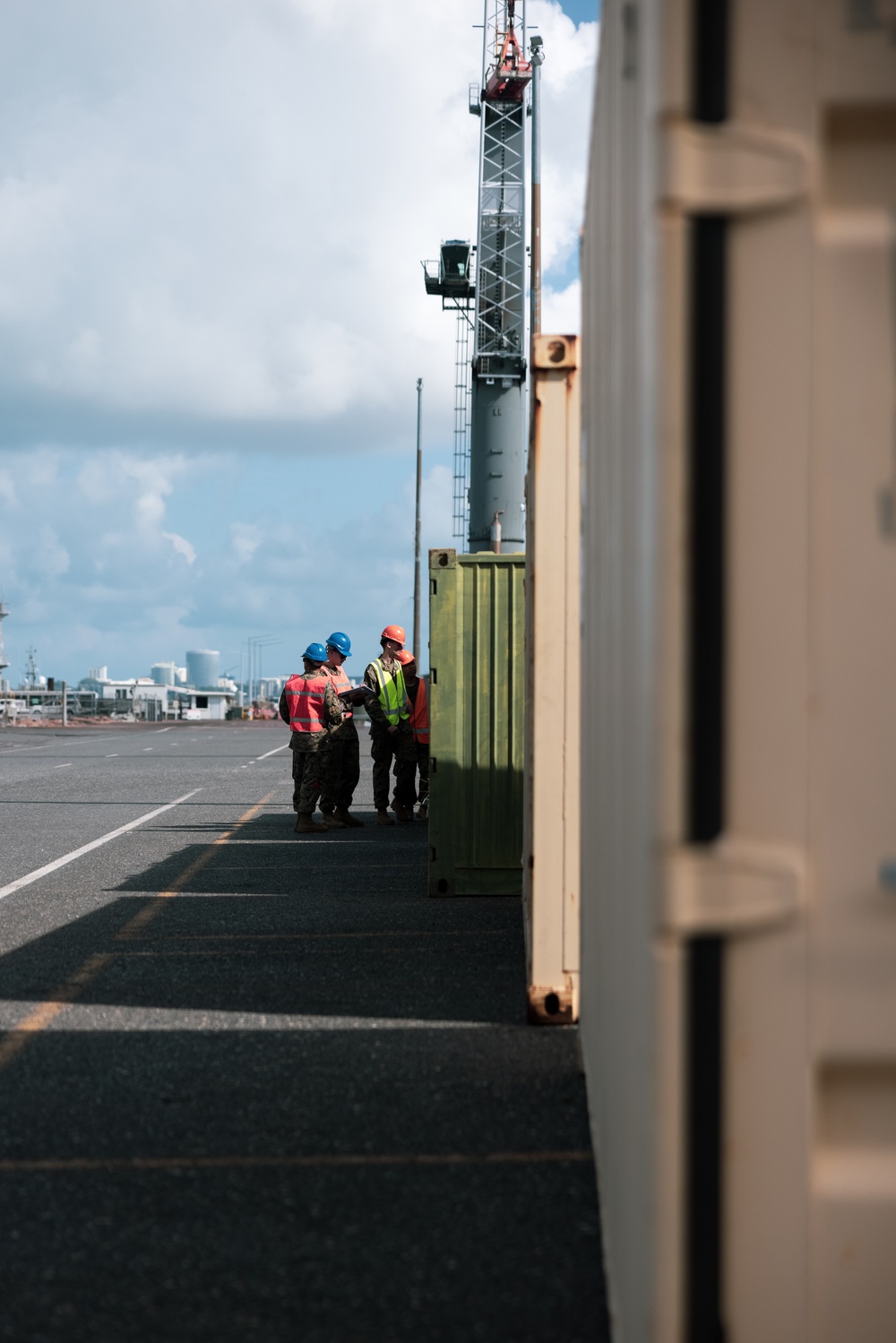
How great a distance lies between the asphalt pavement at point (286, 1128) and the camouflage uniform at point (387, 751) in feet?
16.1

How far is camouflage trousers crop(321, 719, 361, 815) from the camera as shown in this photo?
51.4 ft

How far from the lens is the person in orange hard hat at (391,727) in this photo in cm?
1507

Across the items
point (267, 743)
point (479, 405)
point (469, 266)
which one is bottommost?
point (267, 743)

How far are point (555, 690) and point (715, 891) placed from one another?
413cm

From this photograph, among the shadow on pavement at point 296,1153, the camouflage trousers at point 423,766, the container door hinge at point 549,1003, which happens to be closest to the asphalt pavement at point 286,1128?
the shadow on pavement at point 296,1153

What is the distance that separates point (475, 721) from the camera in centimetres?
996

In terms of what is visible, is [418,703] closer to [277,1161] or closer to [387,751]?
[387,751]

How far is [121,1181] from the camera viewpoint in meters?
4.44

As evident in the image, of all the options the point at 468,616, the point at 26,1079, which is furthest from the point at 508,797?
the point at 26,1079

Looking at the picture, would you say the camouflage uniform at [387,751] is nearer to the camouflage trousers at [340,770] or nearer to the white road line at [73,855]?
the camouflage trousers at [340,770]

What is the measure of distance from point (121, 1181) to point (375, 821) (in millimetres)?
12362

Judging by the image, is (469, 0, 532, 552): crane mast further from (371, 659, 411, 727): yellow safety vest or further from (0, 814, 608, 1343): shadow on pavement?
(0, 814, 608, 1343): shadow on pavement

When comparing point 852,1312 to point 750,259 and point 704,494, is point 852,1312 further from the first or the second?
point 750,259

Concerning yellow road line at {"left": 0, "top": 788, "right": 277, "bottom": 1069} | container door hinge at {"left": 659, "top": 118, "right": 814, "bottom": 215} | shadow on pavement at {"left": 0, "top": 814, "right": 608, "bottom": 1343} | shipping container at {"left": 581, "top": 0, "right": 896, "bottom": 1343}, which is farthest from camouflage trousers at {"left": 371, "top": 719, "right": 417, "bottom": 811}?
container door hinge at {"left": 659, "top": 118, "right": 814, "bottom": 215}
